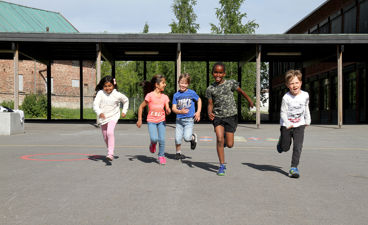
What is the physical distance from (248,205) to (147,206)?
1116 millimetres

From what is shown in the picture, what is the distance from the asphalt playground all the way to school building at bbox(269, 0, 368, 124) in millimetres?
Answer: 19717

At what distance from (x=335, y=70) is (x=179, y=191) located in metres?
27.1

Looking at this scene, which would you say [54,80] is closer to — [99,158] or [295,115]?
[99,158]

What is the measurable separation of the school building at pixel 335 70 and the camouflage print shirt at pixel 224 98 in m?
20.1

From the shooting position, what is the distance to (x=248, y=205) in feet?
14.2

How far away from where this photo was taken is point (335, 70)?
1152 inches

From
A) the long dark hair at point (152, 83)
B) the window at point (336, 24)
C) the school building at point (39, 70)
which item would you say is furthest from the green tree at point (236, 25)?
the long dark hair at point (152, 83)

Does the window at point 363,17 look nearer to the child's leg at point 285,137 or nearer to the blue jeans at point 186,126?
the blue jeans at point 186,126

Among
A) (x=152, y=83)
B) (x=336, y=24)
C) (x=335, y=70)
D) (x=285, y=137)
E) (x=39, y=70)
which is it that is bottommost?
(x=285, y=137)

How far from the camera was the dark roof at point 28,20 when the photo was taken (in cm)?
4122

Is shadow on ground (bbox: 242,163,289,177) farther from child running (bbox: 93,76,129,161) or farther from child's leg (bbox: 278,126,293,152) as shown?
child running (bbox: 93,76,129,161)

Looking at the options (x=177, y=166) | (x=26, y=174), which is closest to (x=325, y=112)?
(x=177, y=166)

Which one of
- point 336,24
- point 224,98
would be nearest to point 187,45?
point 336,24

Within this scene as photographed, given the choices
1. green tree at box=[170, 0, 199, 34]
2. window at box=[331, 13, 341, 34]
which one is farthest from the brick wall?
window at box=[331, 13, 341, 34]
